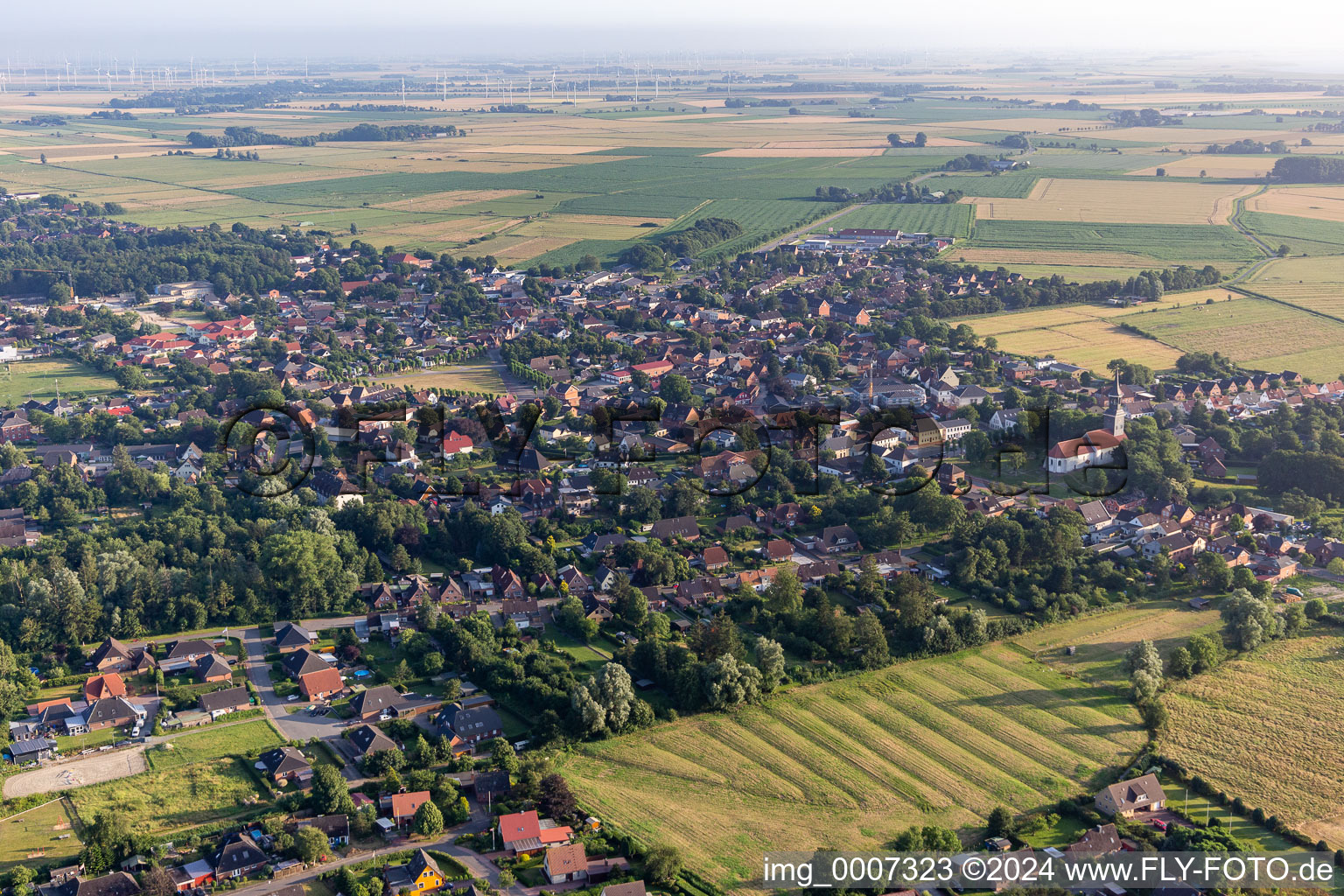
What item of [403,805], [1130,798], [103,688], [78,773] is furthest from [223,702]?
[1130,798]

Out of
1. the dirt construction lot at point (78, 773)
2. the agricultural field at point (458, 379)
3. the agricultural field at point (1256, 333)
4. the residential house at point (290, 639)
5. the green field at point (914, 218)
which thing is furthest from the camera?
the green field at point (914, 218)

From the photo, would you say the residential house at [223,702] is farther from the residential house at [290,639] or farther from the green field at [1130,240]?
the green field at [1130,240]

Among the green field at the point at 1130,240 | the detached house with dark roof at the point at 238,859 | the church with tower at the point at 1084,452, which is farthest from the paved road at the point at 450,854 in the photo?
the green field at the point at 1130,240

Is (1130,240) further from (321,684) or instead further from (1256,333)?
(321,684)

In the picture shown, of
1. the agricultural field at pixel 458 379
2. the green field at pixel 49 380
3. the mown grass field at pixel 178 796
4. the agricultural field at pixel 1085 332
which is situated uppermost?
the agricultural field at pixel 1085 332

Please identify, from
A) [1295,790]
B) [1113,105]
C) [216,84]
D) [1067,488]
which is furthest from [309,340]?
[216,84]

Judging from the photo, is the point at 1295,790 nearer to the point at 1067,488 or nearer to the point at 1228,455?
the point at 1067,488

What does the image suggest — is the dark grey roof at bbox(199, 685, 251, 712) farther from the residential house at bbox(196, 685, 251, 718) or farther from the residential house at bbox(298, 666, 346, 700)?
the residential house at bbox(298, 666, 346, 700)
